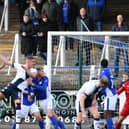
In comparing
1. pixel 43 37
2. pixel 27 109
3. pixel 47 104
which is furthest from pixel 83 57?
pixel 43 37

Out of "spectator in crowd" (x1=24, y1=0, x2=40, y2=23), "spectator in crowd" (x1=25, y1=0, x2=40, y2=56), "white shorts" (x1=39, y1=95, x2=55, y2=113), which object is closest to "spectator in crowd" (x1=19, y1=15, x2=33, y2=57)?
"spectator in crowd" (x1=25, y1=0, x2=40, y2=56)

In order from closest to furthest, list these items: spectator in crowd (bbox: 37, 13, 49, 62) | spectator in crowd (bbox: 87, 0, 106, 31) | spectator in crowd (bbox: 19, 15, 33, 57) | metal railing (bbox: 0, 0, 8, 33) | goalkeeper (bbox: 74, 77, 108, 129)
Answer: goalkeeper (bbox: 74, 77, 108, 129) < spectator in crowd (bbox: 37, 13, 49, 62) < spectator in crowd (bbox: 19, 15, 33, 57) < spectator in crowd (bbox: 87, 0, 106, 31) < metal railing (bbox: 0, 0, 8, 33)

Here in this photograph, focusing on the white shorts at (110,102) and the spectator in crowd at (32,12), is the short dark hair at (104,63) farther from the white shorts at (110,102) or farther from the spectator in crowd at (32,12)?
the spectator in crowd at (32,12)

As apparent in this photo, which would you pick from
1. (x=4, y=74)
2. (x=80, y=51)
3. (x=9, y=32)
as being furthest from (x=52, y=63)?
Answer: (x=9, y=32)

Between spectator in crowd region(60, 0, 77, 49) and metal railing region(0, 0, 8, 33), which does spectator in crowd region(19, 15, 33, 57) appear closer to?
spectator in crowd region(60, 0, 77, 49)

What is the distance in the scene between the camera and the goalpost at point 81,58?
850 inches

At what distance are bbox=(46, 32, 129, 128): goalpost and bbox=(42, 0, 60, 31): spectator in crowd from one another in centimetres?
370

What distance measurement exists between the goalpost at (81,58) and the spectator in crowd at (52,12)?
3704 mm

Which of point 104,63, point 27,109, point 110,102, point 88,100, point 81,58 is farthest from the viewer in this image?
point 81,58

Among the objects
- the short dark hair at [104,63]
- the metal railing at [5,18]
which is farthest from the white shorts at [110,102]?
the metal railing at [5,18]

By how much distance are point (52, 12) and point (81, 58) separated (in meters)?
4.56

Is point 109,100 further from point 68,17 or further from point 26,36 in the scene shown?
point 68,17

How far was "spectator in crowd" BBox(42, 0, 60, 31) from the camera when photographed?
1029 inches

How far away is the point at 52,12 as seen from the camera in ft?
85.6
